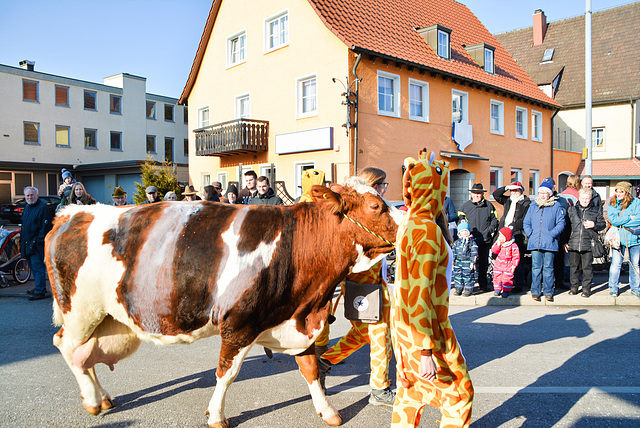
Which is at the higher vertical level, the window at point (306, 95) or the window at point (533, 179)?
the window at point (306, 95)

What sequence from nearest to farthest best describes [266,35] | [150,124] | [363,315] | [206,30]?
1. [363,315]
2. [266,35]
3. [206,30]
4. [150,124]

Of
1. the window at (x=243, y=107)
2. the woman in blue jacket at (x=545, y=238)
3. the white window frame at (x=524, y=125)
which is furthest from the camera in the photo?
the white window frame at (x=524, y=125)

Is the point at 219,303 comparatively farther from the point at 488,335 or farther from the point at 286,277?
the point at 488,335

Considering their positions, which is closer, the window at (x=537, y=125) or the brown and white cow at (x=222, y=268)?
the brown and white cow at (x=222, y=268)

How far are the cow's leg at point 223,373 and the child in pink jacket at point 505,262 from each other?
5960 millimetres

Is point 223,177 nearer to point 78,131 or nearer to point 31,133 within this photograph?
point 78,131

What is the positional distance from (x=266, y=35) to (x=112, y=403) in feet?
59.0

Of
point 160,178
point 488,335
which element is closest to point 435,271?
point 488,335

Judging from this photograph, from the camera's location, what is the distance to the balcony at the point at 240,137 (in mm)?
19203

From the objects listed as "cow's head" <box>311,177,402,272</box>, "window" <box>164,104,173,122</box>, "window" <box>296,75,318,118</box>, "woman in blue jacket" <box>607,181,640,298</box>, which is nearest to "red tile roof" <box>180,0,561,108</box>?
"window" <box>296,75,318,118</box>

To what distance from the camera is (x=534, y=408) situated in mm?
3824

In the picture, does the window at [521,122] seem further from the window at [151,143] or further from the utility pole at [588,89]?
the window at [151,143]

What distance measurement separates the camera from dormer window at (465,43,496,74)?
71.0 ft

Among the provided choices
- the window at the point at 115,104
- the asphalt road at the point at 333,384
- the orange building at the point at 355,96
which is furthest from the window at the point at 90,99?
the asphalt road at the point at 333,384
